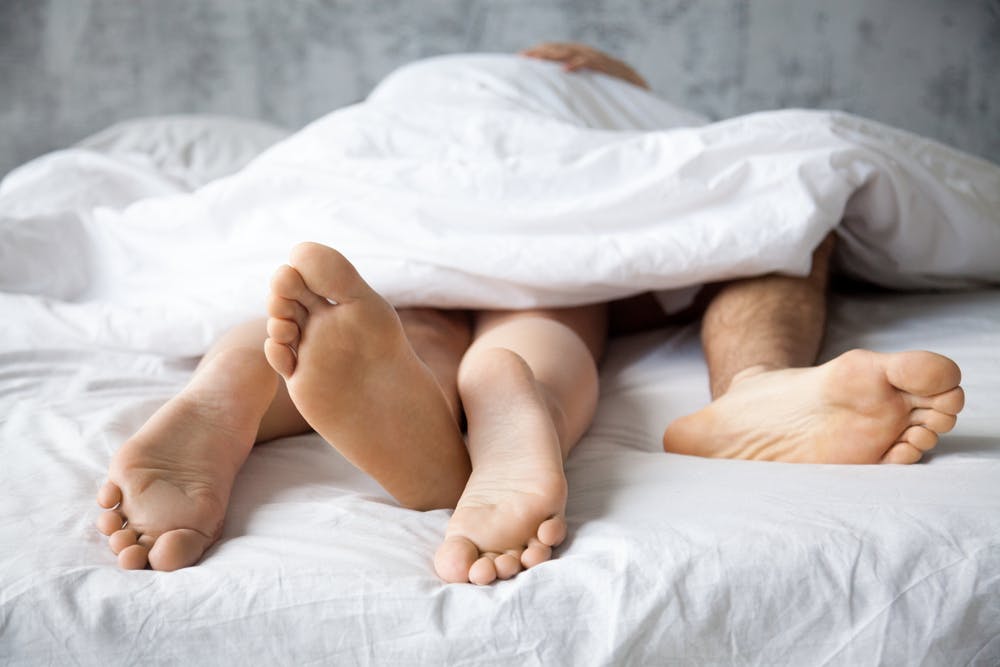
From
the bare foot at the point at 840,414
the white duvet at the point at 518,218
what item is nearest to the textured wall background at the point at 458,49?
the white duvet at the point at 518,218

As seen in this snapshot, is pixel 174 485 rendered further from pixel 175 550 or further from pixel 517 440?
pixel 517 440

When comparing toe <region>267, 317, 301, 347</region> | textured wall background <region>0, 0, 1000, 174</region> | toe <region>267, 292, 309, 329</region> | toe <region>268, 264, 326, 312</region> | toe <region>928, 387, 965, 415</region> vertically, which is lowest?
textured wall background <region>0, 0, 1000, 174</region>

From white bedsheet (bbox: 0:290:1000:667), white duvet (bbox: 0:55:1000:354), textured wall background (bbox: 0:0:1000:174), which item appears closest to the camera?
white bedsheet (bbox: 0:290:1000:667)

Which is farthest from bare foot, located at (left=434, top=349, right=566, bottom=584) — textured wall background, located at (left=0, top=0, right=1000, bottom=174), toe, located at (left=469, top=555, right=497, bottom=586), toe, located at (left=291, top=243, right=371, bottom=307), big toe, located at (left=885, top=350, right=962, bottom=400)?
textured wall background, located at (left=0, top=0, right=1000, bottom=174)

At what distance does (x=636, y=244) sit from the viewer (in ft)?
3.17

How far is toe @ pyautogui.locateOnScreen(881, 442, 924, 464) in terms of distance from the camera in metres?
0.71

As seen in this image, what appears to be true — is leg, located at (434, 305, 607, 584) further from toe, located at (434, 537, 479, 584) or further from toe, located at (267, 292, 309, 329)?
toe, located at (267, 292, 309, 329)

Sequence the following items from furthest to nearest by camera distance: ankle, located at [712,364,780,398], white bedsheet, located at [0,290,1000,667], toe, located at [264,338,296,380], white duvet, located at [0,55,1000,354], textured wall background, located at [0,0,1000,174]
A: textured wall background, located at [0,0,1000,174], white duvet, located at [0,55,1000,354], ankle, located at [712,364,780,398], toe, located at [264,338,296,380], white bedsheet, located at [0,290,1000,667]

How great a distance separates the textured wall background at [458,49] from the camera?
2.48 m

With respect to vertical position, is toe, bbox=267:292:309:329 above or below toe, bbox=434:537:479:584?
above

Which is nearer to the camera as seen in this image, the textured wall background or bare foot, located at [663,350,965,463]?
bare foot, located at [663,350,965,463]

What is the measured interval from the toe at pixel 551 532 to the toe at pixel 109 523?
0.29 m

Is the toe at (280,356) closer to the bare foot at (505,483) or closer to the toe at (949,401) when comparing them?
the bare foot at (505,483)

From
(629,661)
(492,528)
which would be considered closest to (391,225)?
(492,528)
